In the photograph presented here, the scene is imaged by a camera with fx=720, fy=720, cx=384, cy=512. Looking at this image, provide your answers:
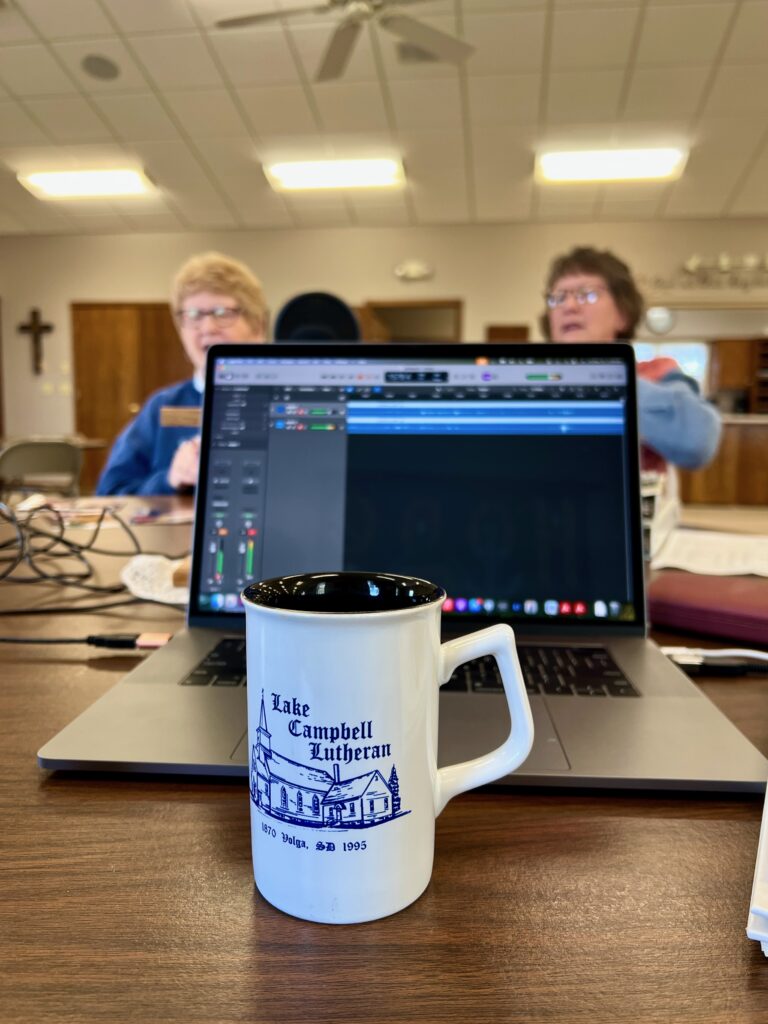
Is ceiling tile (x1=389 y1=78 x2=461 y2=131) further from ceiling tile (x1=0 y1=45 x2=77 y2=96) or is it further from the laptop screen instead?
the laptop screen

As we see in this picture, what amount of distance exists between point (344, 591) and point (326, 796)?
0.27 ft

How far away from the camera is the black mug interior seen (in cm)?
29

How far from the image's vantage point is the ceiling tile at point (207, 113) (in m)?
3.50

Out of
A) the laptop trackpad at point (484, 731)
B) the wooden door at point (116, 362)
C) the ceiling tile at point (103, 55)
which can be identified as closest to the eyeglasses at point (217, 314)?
the laptop trackpad at point (484, 731)

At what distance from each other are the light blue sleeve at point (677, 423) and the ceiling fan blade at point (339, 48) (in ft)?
6.36

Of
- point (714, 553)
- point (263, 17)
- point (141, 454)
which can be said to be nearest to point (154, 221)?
point (263, 17)

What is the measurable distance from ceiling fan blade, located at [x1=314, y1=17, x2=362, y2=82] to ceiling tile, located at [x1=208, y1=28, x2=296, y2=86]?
0.39m

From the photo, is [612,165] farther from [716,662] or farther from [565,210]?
[716,662]

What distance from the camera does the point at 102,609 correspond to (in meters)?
0.72

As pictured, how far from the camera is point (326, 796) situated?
256 millimetres

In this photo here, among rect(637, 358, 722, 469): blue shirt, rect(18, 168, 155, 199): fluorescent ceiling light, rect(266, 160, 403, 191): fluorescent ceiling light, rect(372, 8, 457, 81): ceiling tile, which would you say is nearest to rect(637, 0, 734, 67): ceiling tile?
rect(372, 8, 457, 81): ceiling tile

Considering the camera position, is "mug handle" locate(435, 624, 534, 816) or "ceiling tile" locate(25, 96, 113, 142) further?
"ceiling tile" locate(25, 96, 113, 142)

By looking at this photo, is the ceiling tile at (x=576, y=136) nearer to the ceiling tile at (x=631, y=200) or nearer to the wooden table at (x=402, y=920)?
the ceiling tile at (x=631, y=200)

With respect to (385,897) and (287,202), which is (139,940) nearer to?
(385,897)
